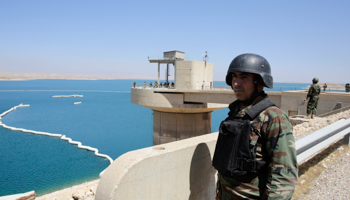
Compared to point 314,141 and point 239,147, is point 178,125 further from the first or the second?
point 239,147

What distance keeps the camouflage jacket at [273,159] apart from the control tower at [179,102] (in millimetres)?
20286

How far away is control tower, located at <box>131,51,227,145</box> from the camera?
24.1 m

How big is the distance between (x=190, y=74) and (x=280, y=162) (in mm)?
22160

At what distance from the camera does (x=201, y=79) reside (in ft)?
82.6

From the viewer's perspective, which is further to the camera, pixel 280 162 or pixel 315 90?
pixel 315 90

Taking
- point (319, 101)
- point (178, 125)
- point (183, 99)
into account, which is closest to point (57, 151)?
point (178, 125)

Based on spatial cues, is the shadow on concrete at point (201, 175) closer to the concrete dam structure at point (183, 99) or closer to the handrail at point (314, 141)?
→ the handrail at point (314, 141)

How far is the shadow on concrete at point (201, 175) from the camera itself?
3.76m

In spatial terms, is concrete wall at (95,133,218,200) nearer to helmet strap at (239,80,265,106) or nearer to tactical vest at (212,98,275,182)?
tactical vest at (212,98,275,182)

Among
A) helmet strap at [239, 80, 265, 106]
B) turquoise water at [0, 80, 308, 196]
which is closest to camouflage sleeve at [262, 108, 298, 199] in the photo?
helmet strap at [239, 80, 265, 106]

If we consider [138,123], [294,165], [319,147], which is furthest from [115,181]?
[138,123]

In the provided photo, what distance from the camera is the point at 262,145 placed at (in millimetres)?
2496

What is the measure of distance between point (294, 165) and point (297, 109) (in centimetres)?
1582

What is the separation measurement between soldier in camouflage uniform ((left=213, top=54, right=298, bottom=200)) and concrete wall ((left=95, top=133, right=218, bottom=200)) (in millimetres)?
744
